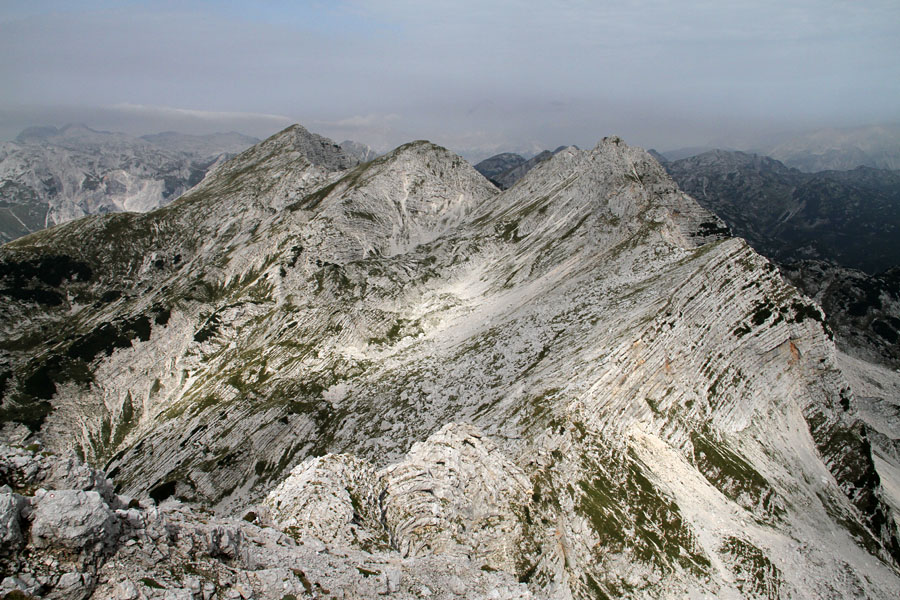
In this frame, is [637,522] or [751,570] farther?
[751,570]

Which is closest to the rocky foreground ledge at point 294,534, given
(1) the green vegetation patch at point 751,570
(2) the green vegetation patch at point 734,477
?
(1) the green vegetation patch at point 751,570

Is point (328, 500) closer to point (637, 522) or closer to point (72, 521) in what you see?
point (72, 521)

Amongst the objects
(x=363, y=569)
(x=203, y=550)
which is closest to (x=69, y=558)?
(x=203, y=550)

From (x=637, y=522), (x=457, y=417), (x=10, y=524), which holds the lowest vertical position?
(x=457, y=417)

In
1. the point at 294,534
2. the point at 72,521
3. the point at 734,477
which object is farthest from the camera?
the point at 734,477

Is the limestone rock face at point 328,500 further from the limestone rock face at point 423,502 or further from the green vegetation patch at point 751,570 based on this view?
the green vegetation patch at point 751,570

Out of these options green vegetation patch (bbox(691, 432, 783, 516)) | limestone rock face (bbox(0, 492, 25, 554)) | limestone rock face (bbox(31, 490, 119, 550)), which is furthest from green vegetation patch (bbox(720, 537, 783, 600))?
limestone rock face (bbox(0, 492, 25, 554))

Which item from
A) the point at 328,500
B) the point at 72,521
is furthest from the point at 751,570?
the point at 72,521
